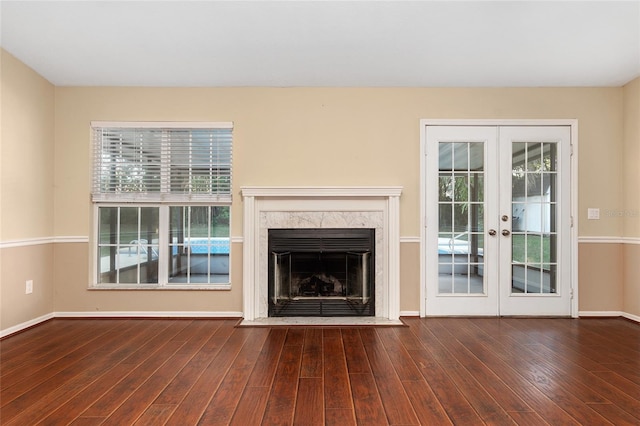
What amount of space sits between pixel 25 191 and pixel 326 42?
3164mm

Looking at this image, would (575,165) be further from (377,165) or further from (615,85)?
(377,165)

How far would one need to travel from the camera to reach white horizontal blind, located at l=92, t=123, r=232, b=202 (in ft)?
12.9

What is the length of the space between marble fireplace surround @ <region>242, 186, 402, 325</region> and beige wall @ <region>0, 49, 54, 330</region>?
6.73 feet

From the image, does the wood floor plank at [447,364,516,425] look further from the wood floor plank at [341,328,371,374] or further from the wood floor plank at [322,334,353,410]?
the wood floor plank at [322,334,353,410]

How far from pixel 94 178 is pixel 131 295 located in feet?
4.40

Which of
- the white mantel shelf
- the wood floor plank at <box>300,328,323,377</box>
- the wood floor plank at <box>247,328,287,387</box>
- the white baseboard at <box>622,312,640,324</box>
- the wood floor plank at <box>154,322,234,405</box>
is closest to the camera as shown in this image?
the wood floor plank at <box>154,322,234,405</box>

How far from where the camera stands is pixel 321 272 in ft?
13.1

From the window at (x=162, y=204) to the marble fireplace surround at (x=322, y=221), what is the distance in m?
0.34

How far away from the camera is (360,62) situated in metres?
3.34

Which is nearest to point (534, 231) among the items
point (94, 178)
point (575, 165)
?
point (575, 165)

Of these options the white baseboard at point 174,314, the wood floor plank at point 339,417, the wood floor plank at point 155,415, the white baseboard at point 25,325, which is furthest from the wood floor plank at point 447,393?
the white baseboard at point 25,325

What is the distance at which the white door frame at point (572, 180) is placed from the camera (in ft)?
12.8

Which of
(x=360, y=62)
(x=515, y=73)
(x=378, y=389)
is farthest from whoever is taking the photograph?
(x=515, y=73)

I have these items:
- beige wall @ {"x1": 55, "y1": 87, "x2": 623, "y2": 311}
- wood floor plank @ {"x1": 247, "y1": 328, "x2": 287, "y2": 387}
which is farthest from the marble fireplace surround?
wood floor plank @ {"x1": 247, "y1": 328, "x2": 287, "y2": 387}
